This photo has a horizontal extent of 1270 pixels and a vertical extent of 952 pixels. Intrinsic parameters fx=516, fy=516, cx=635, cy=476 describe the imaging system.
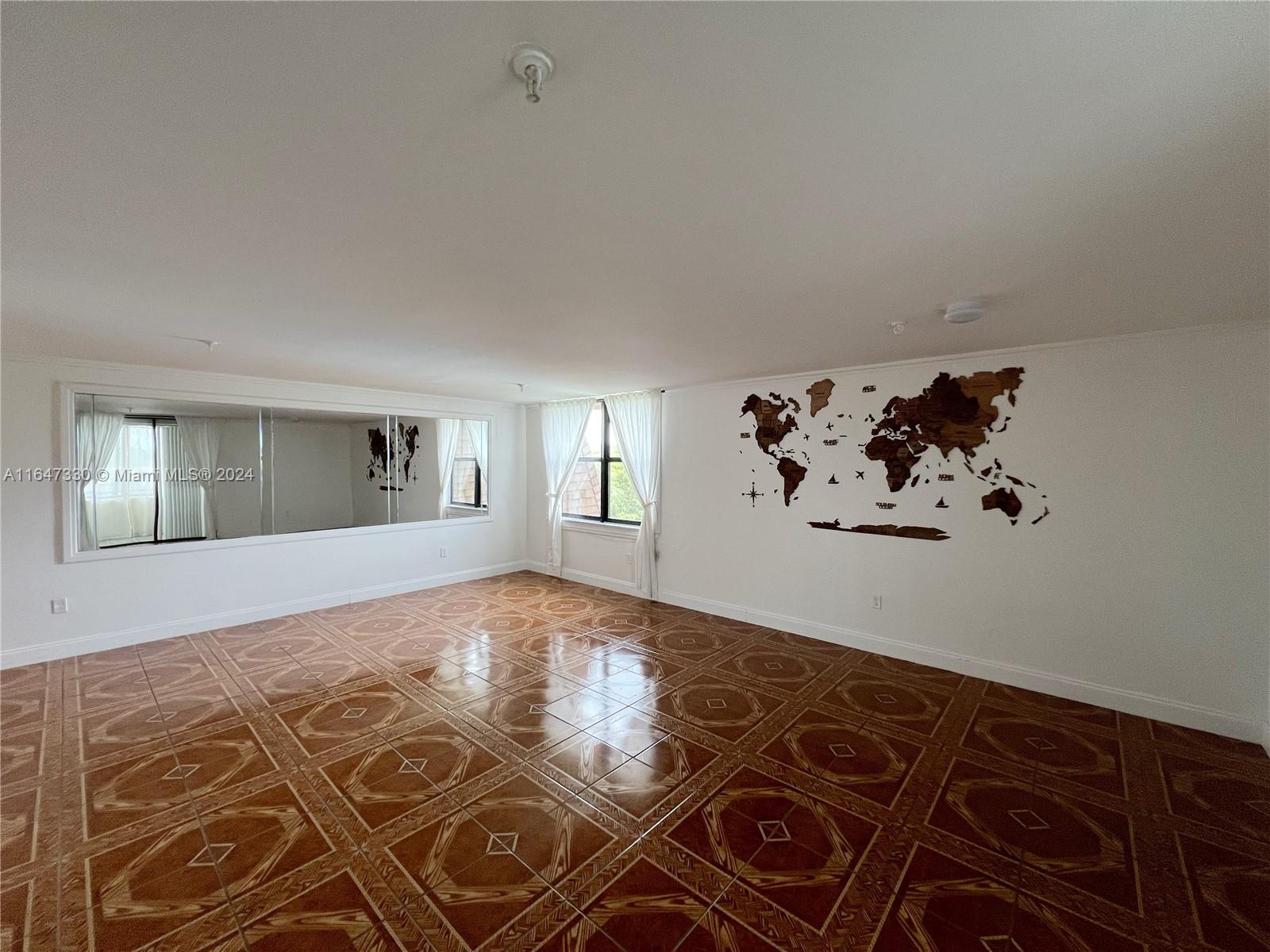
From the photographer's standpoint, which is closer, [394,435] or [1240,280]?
[1240,280]

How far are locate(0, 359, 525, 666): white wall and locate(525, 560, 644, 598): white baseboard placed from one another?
1.25m

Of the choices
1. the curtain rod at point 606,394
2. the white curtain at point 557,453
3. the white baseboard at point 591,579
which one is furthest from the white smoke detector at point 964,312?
the white curtain at point 557,453

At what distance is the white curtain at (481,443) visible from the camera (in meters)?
7.04

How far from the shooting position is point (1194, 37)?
39.4 inches

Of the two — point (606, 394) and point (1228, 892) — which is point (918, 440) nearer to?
point (1228, 892)

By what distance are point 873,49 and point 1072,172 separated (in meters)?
0.87

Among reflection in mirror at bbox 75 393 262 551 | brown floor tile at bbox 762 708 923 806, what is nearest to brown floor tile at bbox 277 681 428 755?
brown floor tile at bbox 762 708 923 806

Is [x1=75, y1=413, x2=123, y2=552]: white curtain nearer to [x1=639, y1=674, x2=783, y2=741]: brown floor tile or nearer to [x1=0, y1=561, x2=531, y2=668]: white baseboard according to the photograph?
[x1=0, y1=561, x2=531, y2=668]: white baseboard

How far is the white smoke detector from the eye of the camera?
2.64m

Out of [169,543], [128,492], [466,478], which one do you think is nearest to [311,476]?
[169,543]

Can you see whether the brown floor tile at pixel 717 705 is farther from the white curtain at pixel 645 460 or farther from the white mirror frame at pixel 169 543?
the white mirror frame at pixel 169 543

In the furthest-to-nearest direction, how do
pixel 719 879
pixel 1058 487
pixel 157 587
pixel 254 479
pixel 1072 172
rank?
pixel 254 479 < pixel 157 587 < pixel 1058 487 < pixel 719 879 < pixel 1072 172

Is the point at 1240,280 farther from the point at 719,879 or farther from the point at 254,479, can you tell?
the point at 254,479

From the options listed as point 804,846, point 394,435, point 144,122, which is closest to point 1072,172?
point 144,122
